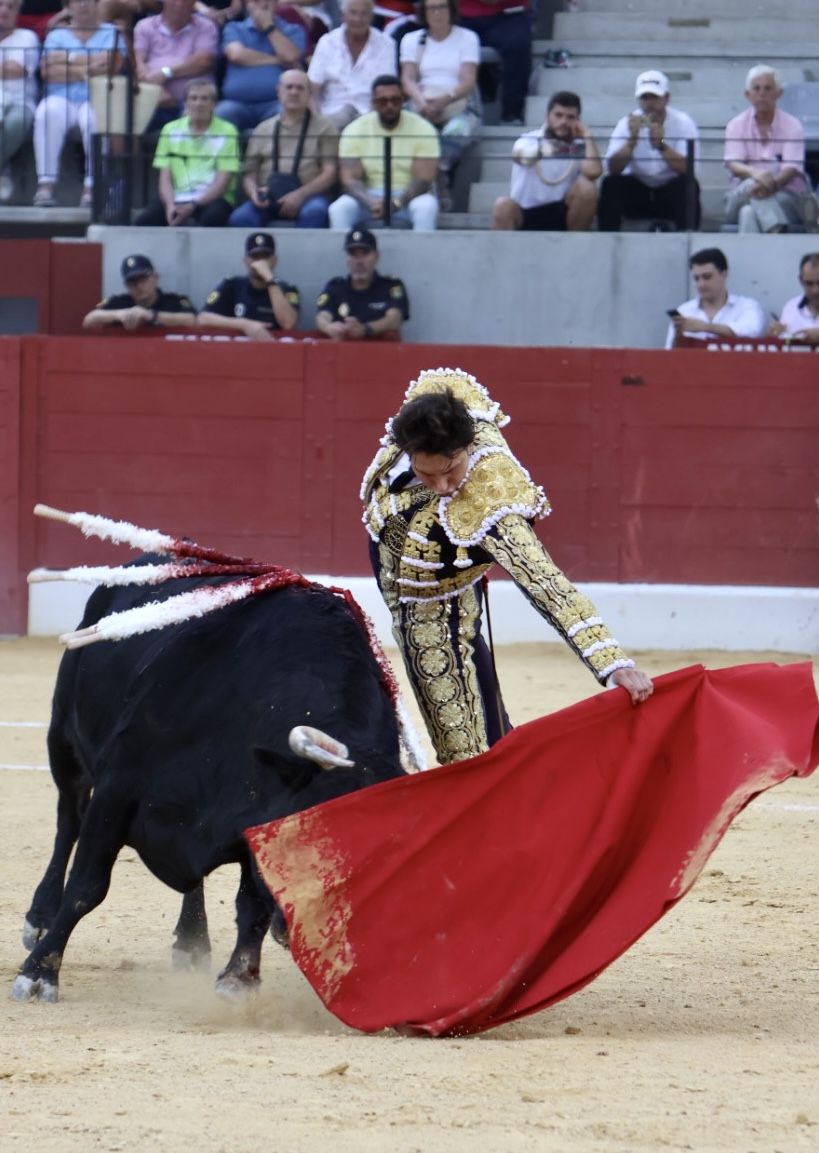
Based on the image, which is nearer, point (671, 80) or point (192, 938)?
point (192, 938)

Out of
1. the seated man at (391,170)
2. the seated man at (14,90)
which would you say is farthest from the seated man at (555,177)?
the seated man at (14,90)

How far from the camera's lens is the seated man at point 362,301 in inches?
312

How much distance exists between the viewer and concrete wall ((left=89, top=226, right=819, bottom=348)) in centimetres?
832

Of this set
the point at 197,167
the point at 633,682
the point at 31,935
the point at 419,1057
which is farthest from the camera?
the point at 197,167

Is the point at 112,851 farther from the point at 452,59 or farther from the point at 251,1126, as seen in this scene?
the point at 452,59

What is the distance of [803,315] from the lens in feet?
25.8

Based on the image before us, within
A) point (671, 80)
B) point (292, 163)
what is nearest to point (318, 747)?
point (292, 163)

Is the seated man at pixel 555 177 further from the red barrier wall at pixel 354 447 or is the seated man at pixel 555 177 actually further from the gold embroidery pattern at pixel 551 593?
the gold embroidery pattern at pixel 551 593

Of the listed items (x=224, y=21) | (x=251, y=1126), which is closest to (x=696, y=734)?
(x=251, y=1126)

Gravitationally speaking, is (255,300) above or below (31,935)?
above

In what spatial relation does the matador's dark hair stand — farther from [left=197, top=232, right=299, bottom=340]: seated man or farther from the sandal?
the sandal

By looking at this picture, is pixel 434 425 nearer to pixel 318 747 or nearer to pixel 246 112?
pixel 318 747

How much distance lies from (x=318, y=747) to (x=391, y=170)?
6.03 metres

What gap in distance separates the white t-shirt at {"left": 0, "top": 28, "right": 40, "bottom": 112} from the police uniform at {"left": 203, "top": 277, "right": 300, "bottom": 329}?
1842mm
